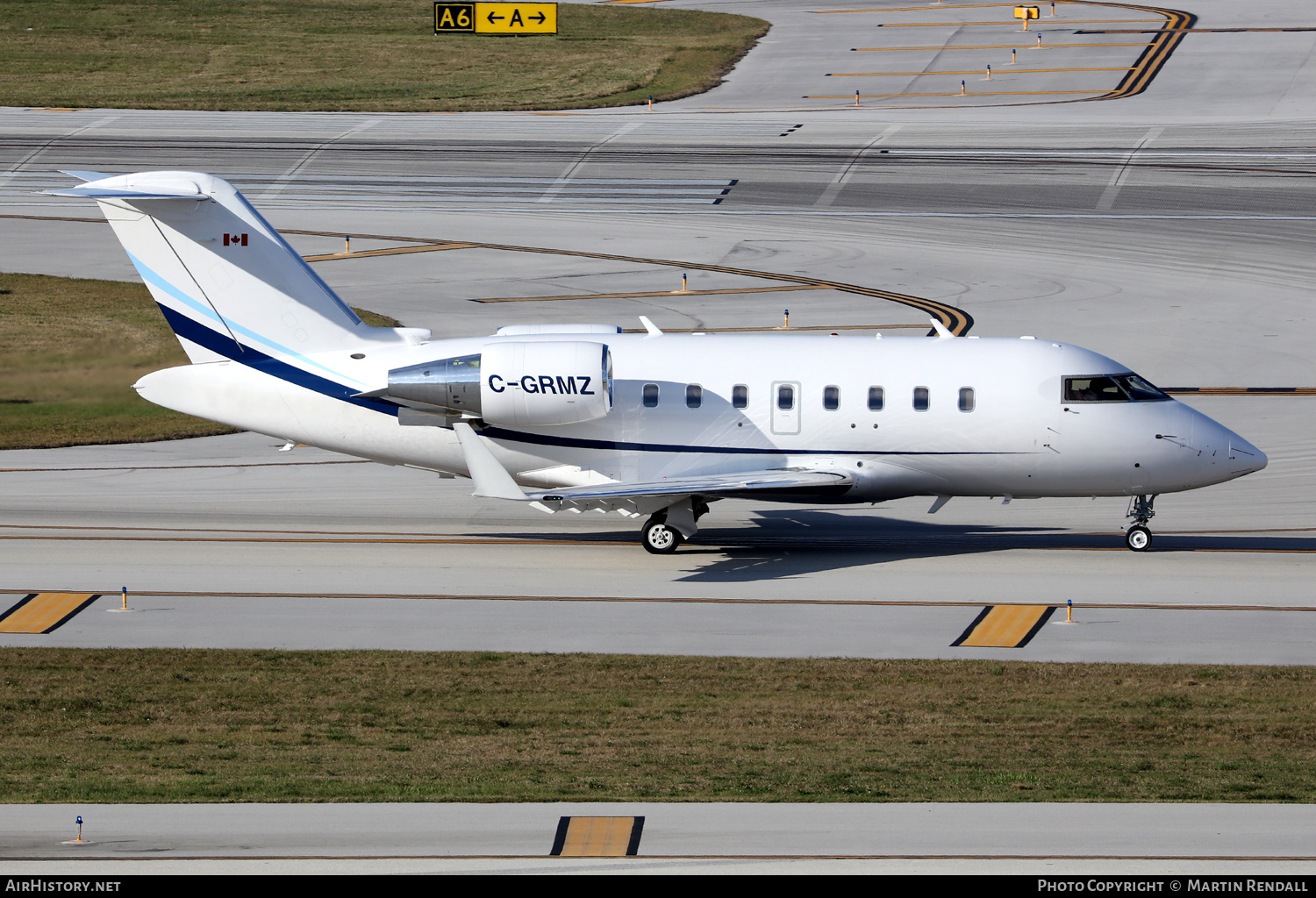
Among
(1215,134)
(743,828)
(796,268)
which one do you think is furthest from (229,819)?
(1215,134)

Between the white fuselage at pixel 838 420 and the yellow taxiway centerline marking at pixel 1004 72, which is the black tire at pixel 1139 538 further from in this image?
the yellow taxiway centerline marking at pixel 1004 72

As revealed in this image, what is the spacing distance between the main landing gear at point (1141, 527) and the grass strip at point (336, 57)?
55.0m

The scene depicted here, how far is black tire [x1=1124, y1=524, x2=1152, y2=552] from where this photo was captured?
2956 cm

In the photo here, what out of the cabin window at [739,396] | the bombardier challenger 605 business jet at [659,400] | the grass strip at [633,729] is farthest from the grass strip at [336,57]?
the grass strip at [633,729]

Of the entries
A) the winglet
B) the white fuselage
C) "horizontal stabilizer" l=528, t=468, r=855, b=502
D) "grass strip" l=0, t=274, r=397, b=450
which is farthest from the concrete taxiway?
"grass strip" l=0, t=274, r=397, b=450

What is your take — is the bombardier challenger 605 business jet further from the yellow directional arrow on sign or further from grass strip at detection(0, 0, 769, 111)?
the yellow directional arrow on sign

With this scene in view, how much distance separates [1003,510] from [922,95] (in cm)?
5103

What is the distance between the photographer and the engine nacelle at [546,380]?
2802 centimetres

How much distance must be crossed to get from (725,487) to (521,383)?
4.05m

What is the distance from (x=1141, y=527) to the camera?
29656 mm

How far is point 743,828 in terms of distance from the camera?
1578cm

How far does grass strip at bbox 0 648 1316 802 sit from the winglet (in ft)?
14.1

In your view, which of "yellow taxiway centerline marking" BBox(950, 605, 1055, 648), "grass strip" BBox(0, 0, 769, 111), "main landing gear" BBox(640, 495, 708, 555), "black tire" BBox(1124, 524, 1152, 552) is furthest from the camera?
"grass strip" BBox(0, 0, 769, 111)

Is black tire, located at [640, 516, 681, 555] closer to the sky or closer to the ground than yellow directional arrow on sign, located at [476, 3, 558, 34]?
closer to the ground
